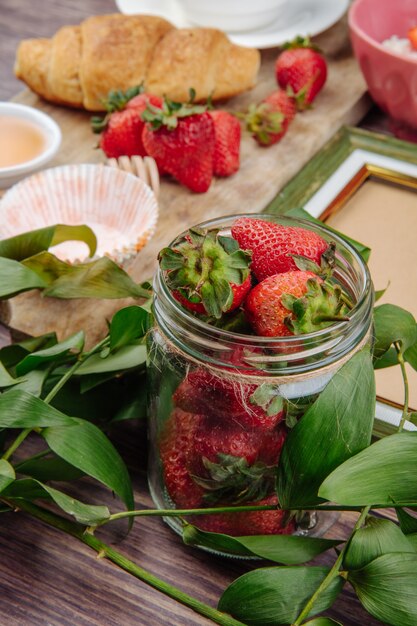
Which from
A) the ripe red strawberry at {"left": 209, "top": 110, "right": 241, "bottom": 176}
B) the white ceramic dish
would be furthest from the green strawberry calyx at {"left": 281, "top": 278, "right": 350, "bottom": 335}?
the white ceramic dish

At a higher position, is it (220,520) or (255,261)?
(255,261)

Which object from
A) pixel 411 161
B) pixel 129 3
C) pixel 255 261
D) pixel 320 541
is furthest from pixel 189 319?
pixel 129 3

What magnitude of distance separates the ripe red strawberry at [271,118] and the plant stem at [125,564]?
587 mm

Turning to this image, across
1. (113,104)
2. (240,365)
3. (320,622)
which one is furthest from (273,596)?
(113,104)

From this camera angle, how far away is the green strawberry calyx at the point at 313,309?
1.67 feet

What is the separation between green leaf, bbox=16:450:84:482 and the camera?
0.61m

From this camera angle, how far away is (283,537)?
56cm

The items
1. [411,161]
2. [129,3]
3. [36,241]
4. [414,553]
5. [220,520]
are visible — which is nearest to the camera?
[414,553]

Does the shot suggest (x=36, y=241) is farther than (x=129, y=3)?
No

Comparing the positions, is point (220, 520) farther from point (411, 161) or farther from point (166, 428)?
point (411, 161)

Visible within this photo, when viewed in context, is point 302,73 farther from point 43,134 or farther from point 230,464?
point 230,464

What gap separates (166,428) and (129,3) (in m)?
0.87

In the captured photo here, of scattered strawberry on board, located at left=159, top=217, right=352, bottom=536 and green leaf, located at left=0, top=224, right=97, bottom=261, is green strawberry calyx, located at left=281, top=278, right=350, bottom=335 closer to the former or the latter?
scattered strawberry on board, located at left=159, top=217, right=352, bottom=536

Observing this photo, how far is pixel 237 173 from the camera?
1011 mm
